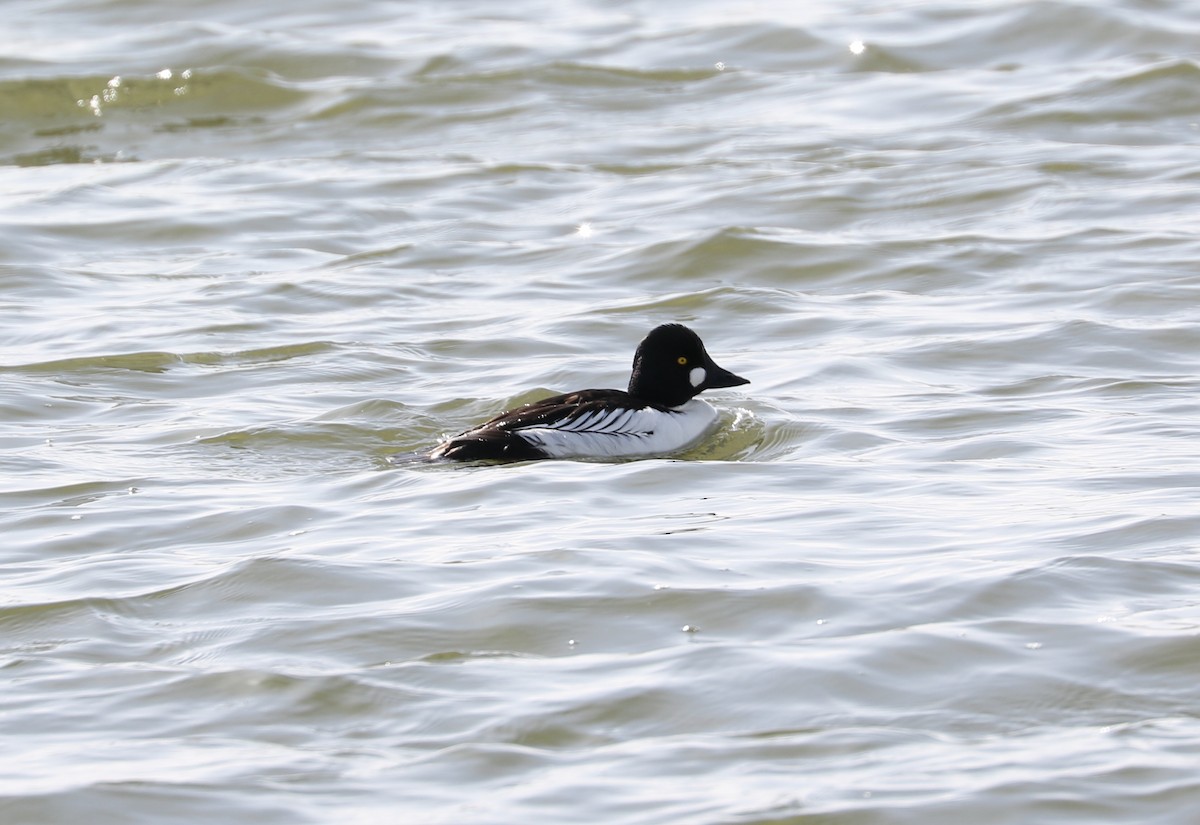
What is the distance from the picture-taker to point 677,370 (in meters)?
9.86

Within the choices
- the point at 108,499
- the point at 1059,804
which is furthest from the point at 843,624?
the point at 108,499

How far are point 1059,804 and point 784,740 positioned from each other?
766 millimetres

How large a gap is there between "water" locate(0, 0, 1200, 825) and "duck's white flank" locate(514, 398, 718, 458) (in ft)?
0.68

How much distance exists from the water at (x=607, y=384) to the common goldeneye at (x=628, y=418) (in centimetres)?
17

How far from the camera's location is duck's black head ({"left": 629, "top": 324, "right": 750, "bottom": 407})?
9852 mm

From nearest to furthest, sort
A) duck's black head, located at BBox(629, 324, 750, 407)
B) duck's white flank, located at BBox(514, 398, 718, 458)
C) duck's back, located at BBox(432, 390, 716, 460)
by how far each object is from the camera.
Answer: duck's back, located at BBox(432, 390, 716, 460) → duck's white flank, located at BBox(514, 398, 718, 458) → duck's black head, located at BBox(629, 324, 750, 407)

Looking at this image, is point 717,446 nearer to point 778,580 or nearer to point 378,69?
point 778,580

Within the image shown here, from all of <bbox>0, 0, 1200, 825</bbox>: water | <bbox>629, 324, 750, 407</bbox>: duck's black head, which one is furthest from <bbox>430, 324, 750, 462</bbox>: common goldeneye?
<bbox>0, 0, 1200, 825</bbox>: water

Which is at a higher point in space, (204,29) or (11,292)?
(204,29)

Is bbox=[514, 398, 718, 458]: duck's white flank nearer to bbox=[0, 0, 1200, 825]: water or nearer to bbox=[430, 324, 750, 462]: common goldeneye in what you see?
bbox=[430, 324, 750, 462]: common goldeneye

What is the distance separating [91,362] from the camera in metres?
11.0

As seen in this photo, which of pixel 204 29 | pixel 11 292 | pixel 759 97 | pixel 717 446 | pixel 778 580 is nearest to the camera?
pixel 778 580

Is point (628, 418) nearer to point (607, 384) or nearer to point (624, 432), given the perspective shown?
point (624, 432)

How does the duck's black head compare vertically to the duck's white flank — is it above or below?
above
